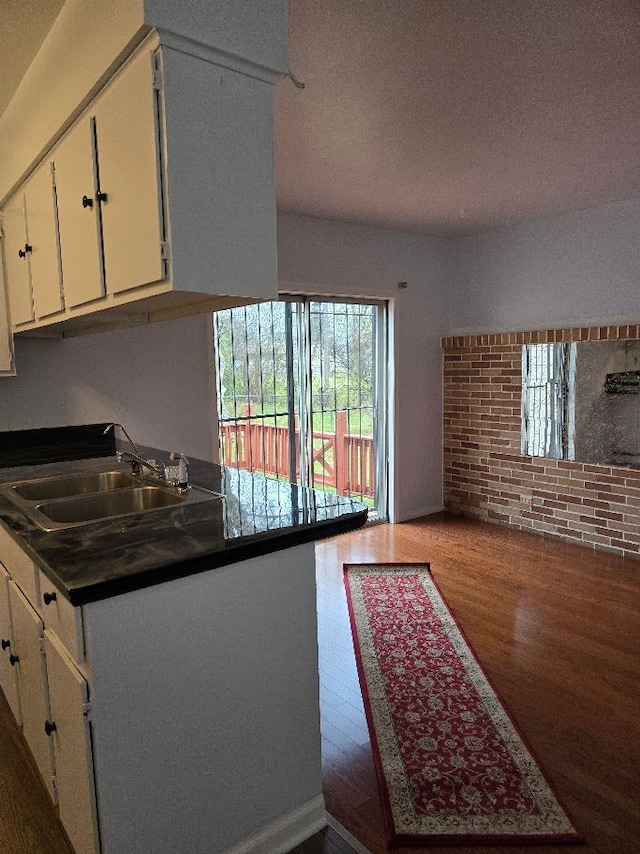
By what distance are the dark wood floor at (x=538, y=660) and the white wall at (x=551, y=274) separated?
180 centimetres

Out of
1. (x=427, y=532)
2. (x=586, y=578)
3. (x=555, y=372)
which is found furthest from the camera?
(x=427, y=532)

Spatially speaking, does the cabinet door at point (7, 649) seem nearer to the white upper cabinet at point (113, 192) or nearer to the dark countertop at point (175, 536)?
the dark countertop at point (175, 536)

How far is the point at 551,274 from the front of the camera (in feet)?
14.9

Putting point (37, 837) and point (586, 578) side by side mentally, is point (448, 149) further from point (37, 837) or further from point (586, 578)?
point (37, 837)

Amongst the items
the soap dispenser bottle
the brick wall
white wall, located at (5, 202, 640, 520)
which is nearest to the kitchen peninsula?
the soap dispenser bottle

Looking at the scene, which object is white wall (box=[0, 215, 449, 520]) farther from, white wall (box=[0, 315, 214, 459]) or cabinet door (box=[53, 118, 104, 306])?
cabinet door (box=[53, 118, 104, 306])

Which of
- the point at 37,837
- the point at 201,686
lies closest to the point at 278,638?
the point at 201,686

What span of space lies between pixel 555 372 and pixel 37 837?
422cm

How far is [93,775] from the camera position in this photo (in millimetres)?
1365

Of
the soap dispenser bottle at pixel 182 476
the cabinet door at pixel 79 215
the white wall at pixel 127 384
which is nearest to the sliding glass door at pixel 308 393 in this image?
the white wall at pixel 127 384

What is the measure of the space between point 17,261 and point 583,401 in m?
3.88

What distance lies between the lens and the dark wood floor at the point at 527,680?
71.8 inches

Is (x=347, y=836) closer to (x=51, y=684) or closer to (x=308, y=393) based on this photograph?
(x=51, y=684)

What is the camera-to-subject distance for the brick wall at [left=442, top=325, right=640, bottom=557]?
13.9ft
